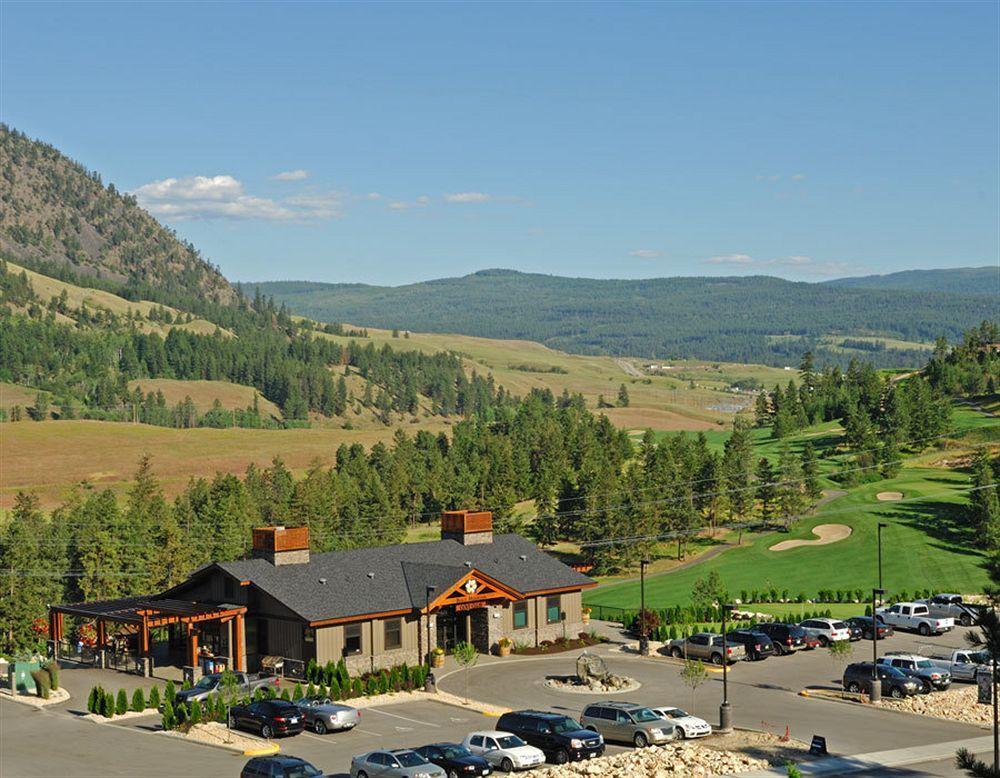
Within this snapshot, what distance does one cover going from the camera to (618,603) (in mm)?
99625

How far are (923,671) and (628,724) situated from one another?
706 inches

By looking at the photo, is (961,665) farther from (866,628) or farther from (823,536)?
(823,536)

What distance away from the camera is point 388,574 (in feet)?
240

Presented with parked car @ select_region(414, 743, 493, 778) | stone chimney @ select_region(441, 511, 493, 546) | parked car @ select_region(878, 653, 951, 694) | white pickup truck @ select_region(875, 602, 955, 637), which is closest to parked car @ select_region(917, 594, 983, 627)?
white pickup truck @ select_region(875, 602, 955, 637)

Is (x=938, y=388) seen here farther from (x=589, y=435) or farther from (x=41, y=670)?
(x=41, y=670)

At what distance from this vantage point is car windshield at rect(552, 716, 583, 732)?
49.2m

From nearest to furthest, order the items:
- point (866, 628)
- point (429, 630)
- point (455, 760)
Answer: point (455, 760) → point (429, 630) → point (866, 628)

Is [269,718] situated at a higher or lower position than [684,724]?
higher

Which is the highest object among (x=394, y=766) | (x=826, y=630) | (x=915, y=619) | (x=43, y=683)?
(x=394, y=766)

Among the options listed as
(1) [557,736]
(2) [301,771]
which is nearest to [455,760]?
(1) [557,736]

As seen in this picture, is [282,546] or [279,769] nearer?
[279,769]

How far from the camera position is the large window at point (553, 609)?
76.1 m

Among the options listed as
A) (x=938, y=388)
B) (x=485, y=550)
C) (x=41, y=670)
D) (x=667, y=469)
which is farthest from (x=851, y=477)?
(x=41, y=670)

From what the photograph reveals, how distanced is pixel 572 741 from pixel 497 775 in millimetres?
3461
